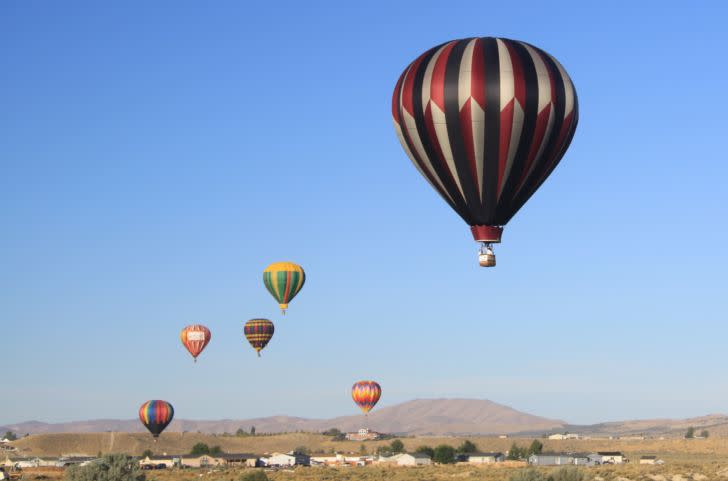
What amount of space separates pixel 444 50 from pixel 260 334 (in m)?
87.6

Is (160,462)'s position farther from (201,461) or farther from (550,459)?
(550,459)

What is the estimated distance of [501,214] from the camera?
65.1 metres

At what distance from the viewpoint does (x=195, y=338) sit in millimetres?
153750

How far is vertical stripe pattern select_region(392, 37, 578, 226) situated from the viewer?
64500mm

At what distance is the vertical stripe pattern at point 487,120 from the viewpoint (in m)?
64.5

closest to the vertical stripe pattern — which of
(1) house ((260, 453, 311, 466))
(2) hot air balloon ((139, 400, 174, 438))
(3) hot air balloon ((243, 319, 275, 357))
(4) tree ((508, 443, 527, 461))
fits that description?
(3) hot air balloon ((243, 319, 275, 357))

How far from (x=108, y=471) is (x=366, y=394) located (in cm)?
6181

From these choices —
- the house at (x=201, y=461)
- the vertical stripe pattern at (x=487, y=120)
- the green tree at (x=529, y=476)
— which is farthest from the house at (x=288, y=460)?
the vertical stripe pattern at (x=487, y=120)

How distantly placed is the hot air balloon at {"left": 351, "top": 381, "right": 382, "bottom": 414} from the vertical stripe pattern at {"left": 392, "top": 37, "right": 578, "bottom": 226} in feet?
329

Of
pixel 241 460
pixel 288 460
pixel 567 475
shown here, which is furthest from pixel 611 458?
pixel 567 475

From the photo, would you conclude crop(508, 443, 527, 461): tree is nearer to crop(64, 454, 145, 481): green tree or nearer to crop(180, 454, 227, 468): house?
crop(180, 454, 227, 468): house

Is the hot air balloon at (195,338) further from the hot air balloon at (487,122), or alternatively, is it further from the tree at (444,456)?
the hot air balloon at (487,122)

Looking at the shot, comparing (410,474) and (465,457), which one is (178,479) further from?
(465,457)

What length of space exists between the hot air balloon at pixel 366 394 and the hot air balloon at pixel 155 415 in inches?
999
